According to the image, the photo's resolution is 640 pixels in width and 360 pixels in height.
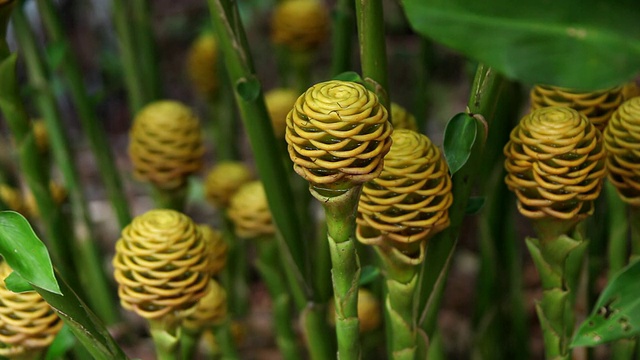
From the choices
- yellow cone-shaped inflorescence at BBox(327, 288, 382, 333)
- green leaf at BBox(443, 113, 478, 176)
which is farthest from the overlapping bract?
yellow cone-shaped inflorescence at BBox(327, 288, 382, 333)

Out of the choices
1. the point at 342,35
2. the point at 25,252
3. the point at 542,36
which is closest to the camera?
the point at 542,36

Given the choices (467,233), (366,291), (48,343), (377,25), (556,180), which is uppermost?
(377,25)

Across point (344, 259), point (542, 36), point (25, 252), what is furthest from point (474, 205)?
point (25, 252)

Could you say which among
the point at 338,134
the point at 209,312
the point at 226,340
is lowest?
the point at 226,340

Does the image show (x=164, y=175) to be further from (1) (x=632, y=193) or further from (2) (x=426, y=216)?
(1) (x=632, y=193)

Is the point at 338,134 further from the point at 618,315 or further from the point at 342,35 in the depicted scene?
the point at 342,35

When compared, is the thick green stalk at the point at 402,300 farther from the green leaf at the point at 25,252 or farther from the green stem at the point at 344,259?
the green leaf at the point at 25,252

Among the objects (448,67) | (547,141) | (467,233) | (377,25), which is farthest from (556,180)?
(448,67)
